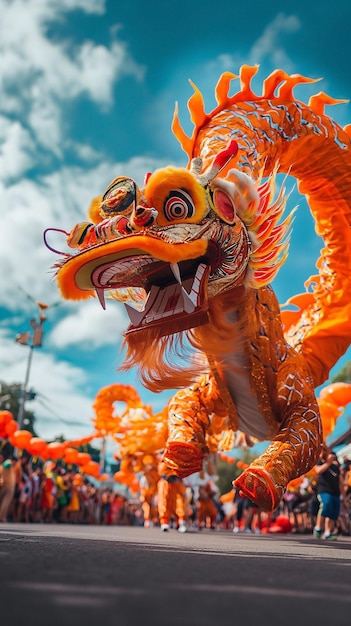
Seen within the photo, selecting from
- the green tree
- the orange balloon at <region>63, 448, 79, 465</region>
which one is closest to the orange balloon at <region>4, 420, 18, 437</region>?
the orange balloon at <region>63, 448, 79, 465</region>

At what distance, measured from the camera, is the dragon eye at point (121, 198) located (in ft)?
12.6

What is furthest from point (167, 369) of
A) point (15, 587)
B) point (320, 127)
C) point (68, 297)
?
point (15, 587)

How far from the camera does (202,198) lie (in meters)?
3.97

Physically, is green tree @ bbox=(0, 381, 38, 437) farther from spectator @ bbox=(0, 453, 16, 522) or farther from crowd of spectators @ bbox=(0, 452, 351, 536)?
spectator @ bbox=(0, 453, 16, 522)

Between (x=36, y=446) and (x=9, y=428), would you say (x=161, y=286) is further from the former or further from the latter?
(x=36, y=446)

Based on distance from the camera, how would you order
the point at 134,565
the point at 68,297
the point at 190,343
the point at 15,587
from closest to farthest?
the point at 15,587 < the point at 134,565 < the point at 68,297 < the point at 190,343

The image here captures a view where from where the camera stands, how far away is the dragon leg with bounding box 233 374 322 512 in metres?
3.54

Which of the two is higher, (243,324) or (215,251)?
(215,251)

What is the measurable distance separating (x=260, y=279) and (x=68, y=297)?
1514mm

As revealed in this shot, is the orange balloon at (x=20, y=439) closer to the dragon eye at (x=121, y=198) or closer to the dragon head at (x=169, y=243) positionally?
the dragon head at (x=169, y=243)

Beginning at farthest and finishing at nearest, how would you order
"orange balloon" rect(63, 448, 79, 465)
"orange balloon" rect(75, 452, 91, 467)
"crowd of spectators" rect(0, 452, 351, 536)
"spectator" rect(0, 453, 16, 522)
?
"orange balloon" rect(75, 452, 91, 467) < "orange balloon" rect(63, 448, 79, 465) < "crowd of spectators" rect(0, 452, 351, 536) < "spectator" rect(0, 453, 16, 522)

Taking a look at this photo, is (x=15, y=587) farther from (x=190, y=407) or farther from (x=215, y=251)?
(x=190, y=407)

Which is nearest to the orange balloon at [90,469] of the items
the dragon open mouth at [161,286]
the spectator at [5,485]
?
the spectator at [5,485]

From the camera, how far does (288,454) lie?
3.87 meters
